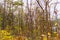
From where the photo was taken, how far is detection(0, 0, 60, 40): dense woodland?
3.38 meters

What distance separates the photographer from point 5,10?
6473mm

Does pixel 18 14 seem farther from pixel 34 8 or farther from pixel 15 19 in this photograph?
pixel 34 8

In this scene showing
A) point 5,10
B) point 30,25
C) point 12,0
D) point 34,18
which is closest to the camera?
point 34,18

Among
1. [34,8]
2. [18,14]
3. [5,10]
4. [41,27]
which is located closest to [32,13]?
[34,8]

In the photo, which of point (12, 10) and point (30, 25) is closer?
point (30, 25)

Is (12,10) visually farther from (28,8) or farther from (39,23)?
(39,23)

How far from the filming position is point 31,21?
4.29 meters

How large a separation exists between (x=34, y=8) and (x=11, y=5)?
207cm

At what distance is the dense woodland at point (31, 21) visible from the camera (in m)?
3.38

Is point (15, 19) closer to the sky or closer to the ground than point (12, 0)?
closer to the ground

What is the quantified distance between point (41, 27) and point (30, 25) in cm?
71

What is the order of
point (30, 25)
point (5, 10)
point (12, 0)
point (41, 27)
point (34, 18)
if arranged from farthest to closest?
point (5, 10)
point (12, 0)
point (30, 25)
point (34, 18)
point (41, 27)

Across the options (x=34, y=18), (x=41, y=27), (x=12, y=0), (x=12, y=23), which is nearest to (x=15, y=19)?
(x=12, y=23)

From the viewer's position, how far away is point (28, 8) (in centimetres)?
457
